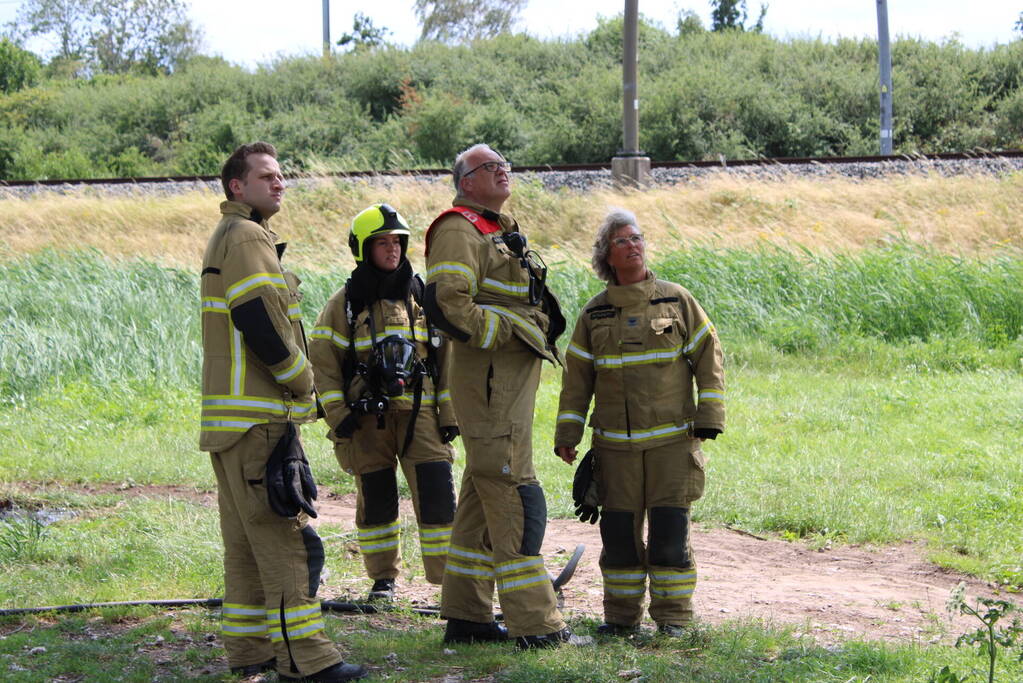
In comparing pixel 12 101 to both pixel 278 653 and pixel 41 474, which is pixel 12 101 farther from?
pixel 278 653

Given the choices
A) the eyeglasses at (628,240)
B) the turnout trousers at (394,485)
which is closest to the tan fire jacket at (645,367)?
the eyeglasses at (628,240)

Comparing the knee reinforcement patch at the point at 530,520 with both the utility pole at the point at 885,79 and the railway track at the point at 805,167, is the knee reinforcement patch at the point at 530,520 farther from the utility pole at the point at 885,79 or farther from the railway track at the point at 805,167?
the utility pole at the point at 885,79

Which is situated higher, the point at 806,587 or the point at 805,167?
the point at 805,167

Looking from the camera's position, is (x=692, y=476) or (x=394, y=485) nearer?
(x=692, y=476)

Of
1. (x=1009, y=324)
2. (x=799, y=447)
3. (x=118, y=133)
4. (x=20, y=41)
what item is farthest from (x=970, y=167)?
(x=20, y=41)

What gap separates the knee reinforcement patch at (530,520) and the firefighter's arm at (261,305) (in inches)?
44.6

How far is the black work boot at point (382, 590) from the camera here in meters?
6.19

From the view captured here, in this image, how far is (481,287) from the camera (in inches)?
204

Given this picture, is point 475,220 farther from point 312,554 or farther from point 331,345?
point 312,554

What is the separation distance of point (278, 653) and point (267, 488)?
0.71m

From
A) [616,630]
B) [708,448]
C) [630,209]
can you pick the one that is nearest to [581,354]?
[616,630]

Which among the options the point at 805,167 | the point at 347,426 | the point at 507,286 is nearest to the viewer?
the point at 507,286

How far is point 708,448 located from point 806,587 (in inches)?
118

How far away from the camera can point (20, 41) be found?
6875 centimetres
